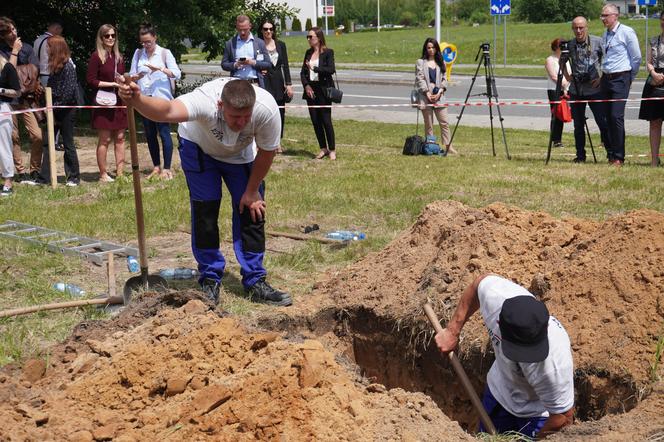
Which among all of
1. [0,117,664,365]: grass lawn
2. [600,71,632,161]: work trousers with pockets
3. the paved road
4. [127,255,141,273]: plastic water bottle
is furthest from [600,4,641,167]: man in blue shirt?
[127,255,141,273]: plastic water bottle

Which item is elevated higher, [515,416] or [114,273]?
[114,273]

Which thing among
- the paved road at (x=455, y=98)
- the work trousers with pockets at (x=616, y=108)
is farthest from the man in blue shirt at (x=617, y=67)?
the paved road at (x=455, y=98)

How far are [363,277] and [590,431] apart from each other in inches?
114

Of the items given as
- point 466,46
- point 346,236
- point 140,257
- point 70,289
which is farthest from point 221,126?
point 466,46

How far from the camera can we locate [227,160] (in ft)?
21.7

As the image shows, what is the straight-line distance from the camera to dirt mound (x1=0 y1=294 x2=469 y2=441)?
4.23m

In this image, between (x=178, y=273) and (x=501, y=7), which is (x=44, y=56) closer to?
(x=178, y=273)

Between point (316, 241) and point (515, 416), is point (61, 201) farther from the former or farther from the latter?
point (515, 416)

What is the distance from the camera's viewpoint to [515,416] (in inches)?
207

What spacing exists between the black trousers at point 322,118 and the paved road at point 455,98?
2499 millimetres

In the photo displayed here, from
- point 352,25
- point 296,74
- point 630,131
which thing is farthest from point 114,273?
point 352,25

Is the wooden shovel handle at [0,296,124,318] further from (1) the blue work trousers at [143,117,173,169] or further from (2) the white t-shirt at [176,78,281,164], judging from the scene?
(1) the blue work trousers at [143,117,173,169]

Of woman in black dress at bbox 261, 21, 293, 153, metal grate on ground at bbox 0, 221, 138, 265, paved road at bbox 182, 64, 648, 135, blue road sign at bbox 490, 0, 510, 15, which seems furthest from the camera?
blue road sign at bbox 490, 0, 510, 15

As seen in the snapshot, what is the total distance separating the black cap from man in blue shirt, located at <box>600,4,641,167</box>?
7.88 meters
